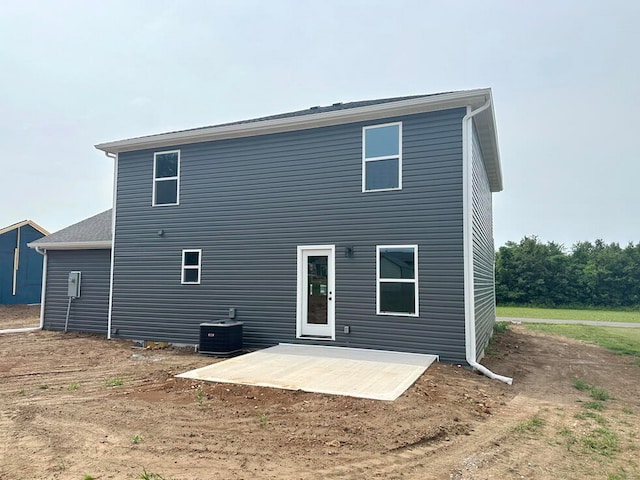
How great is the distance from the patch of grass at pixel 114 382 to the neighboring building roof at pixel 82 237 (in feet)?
18.6

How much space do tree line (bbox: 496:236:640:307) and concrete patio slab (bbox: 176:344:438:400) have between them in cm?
2288

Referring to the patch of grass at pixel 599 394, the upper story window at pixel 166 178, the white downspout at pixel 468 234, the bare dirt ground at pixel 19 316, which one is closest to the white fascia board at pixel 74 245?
the upper story window at pixel 166 178

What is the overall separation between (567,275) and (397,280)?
927 inches

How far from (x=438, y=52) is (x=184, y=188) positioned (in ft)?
23.6

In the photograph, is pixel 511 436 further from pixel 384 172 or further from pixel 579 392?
pixel 384 172

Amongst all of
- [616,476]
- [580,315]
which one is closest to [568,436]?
[616,476]

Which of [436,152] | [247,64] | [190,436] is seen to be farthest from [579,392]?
[247,64]

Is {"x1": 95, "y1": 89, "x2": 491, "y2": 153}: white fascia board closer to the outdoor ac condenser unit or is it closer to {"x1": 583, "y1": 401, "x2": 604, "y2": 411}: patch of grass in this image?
the outdoor ac condenser unit

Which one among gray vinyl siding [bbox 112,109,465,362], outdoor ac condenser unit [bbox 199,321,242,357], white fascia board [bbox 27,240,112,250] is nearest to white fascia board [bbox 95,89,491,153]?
gray vinyl siding [bbox 112,109,465,362]

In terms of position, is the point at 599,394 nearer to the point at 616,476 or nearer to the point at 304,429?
the point at 616,476

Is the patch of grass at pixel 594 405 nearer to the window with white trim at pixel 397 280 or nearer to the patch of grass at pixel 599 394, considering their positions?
the patch of grass at pixel 599 394

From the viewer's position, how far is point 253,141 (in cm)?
949

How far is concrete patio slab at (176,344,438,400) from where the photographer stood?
216 inches

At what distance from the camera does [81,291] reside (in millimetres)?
11547
